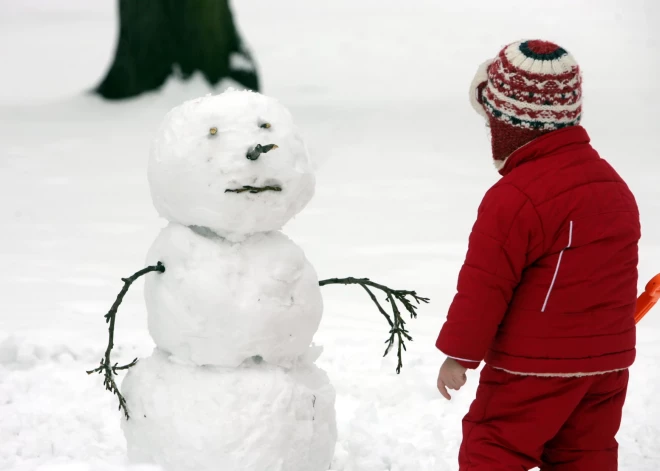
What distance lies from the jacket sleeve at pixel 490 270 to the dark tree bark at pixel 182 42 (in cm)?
652

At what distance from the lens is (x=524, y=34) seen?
38.8 ft

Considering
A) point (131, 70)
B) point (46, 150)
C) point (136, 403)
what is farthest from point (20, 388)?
point (131, 70)

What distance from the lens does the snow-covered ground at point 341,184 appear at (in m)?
3.05

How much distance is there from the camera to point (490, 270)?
6.64 ft

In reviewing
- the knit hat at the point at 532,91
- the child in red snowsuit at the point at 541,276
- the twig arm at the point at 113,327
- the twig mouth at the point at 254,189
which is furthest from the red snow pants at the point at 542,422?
the twig arm at the point at 113,327

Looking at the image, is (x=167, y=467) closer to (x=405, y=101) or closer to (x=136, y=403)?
(x=136, y=403)

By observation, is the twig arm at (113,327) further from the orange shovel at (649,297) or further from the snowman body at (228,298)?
the orange shovel at (649,297)

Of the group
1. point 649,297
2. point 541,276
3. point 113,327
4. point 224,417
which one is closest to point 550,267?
point 541,276

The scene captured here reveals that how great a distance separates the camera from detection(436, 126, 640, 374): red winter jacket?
202cm

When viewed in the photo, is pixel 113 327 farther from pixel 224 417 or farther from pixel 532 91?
pixel 532 91

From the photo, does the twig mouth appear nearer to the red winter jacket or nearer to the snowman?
the snowman

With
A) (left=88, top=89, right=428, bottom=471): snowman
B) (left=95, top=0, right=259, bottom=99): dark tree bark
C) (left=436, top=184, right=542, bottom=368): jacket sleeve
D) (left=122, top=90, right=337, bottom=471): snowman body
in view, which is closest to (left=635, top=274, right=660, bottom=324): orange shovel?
(left=436, top=184, right=542, bottom=368): jacket sleeve

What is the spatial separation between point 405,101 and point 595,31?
12.5 ft

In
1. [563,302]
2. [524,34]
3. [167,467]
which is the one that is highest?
[563,302]
